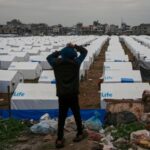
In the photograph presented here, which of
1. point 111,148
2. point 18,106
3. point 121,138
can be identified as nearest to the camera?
point 111,148

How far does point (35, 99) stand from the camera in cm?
1708

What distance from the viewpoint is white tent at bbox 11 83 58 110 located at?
55.5 ft

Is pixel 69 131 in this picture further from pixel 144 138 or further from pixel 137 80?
pixel 137 80

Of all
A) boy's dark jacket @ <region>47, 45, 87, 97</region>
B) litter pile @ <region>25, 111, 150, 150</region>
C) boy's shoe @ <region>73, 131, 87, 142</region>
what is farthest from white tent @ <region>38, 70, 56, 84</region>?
boy's dark jacket @ <region>47, 45, 87, 97</region>

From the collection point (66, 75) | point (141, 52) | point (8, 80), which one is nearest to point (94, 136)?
point (66, 75)

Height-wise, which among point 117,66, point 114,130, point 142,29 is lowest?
point 142,29

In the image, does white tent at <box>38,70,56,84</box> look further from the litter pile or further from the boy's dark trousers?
the boy's dark trousers

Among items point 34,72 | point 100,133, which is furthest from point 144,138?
point 34,72

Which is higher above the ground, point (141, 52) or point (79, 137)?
point (79, 137)

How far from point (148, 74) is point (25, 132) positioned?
641 inches

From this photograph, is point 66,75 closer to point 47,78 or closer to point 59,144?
point 59,144

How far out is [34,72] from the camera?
28.9 meters

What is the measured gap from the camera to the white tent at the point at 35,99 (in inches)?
666

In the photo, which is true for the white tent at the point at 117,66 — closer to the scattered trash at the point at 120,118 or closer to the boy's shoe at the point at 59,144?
the scattered trash at the point at 120,118
